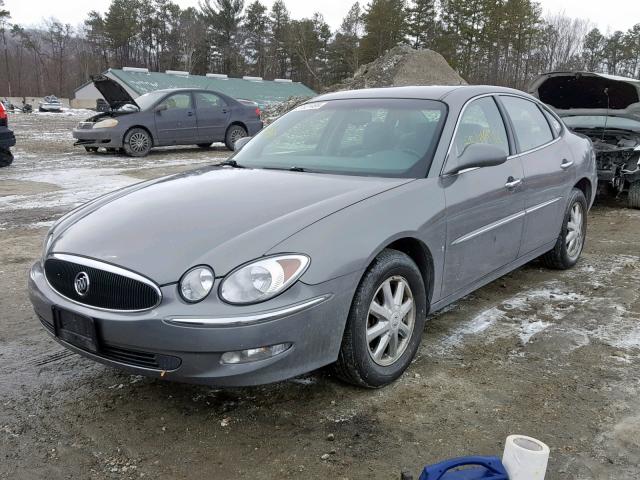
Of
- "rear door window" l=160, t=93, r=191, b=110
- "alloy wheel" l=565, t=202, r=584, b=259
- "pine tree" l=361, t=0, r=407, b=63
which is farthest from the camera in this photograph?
"pine tree" l=361, t=0, r=407, b=63

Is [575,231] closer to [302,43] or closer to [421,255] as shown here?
[421,255]

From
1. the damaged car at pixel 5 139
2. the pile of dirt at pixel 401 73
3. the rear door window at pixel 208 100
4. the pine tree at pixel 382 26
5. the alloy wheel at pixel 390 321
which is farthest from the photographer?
the pine tree at pixel 382 26

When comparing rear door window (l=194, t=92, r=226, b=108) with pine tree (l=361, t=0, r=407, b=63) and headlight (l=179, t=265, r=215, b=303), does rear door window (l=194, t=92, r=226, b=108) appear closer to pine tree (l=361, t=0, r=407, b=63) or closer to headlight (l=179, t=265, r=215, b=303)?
headlight (l=179, t=265, r=215, b=303)

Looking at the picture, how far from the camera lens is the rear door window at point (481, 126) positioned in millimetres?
3613

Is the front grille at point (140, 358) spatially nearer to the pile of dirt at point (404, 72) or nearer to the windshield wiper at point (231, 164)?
the windshield wiper at point (231, 164)

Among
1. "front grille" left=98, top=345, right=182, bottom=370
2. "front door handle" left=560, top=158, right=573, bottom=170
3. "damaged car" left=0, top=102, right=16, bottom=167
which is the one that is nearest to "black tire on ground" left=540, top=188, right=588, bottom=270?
"front door handle" left=560, top=158, right=573, bottom=170

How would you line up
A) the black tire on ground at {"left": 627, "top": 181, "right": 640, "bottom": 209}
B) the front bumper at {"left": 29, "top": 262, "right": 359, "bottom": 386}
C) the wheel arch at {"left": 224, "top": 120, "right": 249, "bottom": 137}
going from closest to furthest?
the front bumper at {"left": 29, "top": 262, "right": 359, "bottom": 386} < the black tire on ground at {"left": 627, "top": 181, "right": 640, "bottom": 209} < the wheel arch at {"left": 224, "top": 120, "right": 249, "bottom": 137}

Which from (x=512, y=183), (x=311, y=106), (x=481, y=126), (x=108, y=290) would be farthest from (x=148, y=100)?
(x=108, y=290)

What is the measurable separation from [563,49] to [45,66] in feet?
225

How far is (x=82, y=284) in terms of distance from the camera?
2.58 metres

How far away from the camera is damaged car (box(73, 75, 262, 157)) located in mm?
12891

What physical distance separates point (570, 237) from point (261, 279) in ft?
11.5

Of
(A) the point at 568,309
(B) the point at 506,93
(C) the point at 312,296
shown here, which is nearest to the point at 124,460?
(C) the point at 312,296

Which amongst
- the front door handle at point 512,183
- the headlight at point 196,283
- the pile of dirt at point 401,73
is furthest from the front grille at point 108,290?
the pile of dirt at point 401,73
